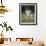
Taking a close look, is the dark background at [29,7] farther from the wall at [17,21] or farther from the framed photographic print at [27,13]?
the wall at [17,21]

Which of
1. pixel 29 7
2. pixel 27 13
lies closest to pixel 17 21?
pixel 27 13

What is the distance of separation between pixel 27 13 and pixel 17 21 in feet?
1.37

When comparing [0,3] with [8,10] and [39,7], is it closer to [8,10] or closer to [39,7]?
[8,10]

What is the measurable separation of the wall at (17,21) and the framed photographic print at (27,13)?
10cm

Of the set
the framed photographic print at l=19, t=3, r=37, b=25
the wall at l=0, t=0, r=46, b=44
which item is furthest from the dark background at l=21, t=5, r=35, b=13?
the wall at l=0, t=0, r=46, b=44

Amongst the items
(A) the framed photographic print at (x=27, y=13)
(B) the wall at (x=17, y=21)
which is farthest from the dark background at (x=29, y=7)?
(B) the wall at (x=17, y=21)

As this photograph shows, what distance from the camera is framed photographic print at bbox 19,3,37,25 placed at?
13.0ft

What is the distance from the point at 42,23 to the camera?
3986mm

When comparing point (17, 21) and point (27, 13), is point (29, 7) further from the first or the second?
point (17, 21)

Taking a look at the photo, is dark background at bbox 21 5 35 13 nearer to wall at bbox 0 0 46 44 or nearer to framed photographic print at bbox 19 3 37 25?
framed photographic print at bbox 19 3 37 25

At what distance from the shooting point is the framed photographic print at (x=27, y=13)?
3951mm

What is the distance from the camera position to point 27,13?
3979 mm

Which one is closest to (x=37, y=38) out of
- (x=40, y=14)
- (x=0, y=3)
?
(x=40, y=14)

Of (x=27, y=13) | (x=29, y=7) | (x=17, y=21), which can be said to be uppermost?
(x=29, y=7)
